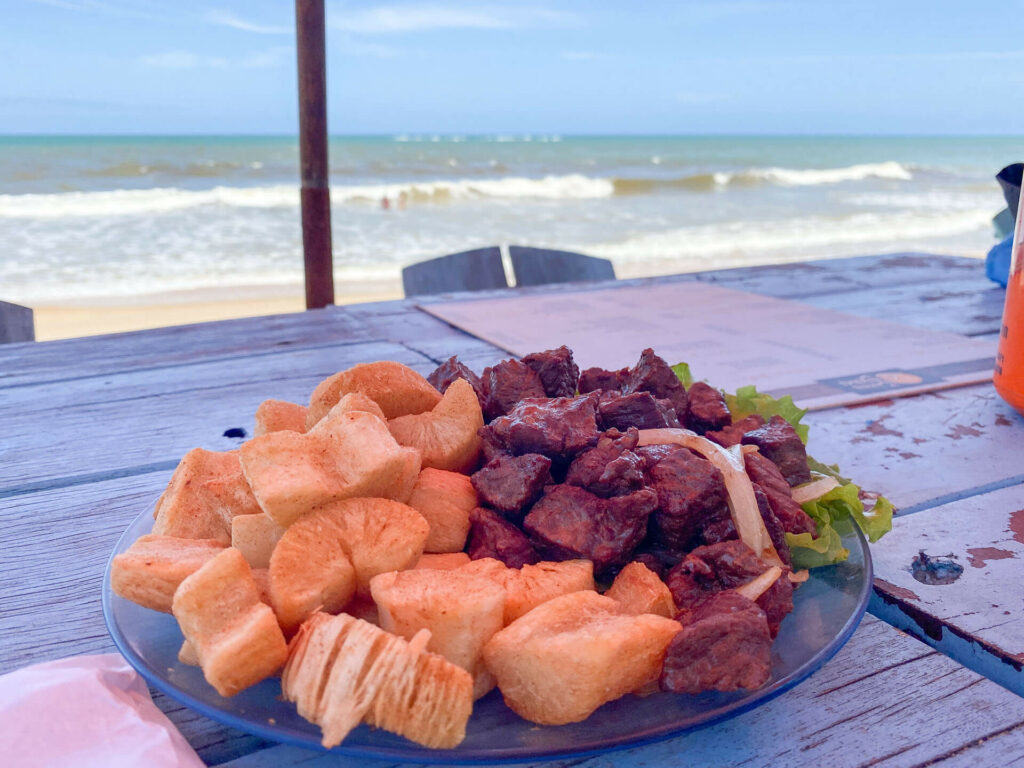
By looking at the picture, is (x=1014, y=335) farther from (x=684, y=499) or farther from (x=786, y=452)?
(x=684, y=499)

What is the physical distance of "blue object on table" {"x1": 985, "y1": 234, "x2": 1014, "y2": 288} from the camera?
2.77 m

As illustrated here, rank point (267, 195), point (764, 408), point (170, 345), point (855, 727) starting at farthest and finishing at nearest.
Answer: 1. point (267, 195)
2. point (170, 345)
3. point (764, 408)
4. point (855, 727)

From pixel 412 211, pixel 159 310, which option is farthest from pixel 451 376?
pixel 412 211

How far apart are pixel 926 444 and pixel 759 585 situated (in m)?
0.95

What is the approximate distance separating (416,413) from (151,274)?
328 inches

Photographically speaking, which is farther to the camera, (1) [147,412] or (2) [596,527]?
(1) [147,412]

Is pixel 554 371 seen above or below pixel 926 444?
above

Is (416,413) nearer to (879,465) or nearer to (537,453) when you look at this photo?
(537,453)

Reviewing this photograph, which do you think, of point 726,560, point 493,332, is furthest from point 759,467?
point 493,332

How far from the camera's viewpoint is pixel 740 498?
2.82ft

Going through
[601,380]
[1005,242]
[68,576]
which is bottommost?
[68,576]

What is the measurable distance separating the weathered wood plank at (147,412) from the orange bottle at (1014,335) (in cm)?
119

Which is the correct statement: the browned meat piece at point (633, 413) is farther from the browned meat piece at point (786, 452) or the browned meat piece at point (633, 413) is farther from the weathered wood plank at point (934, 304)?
the weathered wood plank at point (934, 304)

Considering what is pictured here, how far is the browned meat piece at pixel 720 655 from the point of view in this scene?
0.64 metres
